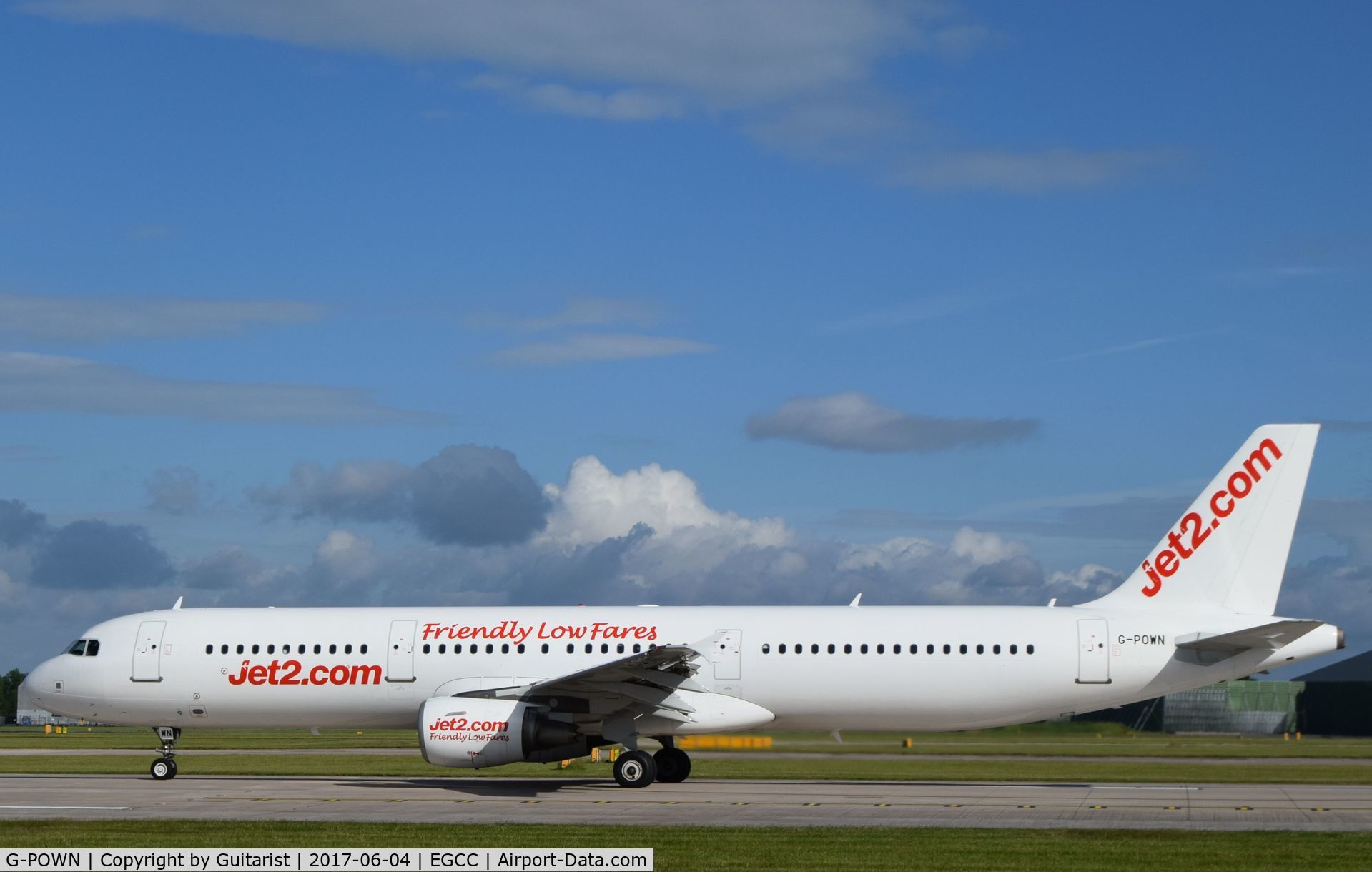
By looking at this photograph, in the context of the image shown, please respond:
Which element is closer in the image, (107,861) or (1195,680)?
(107,861)

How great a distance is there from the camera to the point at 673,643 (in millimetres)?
26906

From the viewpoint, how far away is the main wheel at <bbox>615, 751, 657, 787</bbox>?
83.3 ft

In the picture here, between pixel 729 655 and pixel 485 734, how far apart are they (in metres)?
4.80

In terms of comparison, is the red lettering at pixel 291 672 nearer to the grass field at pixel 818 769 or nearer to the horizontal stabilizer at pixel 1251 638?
the grass field at pixel 818 769

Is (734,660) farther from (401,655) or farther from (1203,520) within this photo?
(1203,520)

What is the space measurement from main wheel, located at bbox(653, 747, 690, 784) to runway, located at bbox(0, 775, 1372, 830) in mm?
595

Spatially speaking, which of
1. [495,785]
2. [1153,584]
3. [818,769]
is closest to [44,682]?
[495,785]

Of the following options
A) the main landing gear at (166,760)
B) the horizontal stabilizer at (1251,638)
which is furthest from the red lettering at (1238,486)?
the main landing gear at (166,760)

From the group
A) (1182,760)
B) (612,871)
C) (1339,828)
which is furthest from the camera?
(1182,760)

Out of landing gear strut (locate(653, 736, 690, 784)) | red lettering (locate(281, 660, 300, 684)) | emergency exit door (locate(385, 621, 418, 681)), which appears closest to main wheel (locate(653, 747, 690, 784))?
landing gear strut (locate(653, 736, 690, 784))

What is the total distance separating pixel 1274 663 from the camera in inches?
1006

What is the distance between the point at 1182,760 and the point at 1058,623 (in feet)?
45.8

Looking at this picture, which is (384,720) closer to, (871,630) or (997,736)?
(871,630)

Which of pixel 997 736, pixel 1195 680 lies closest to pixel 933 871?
pixel 1195 680
